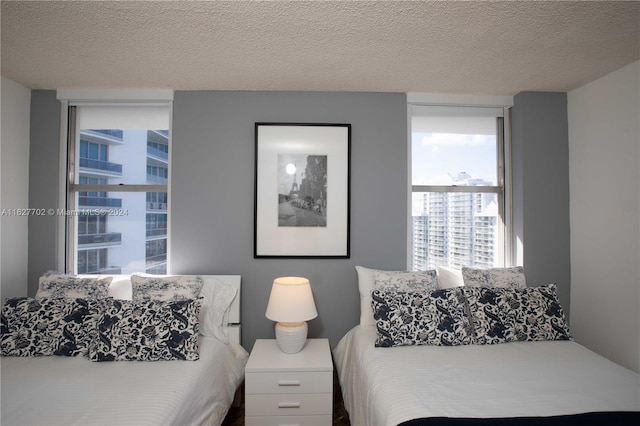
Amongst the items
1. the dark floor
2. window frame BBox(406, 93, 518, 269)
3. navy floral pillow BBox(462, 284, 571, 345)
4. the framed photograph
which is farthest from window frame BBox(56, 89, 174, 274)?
navy floral pillow BBox(462, 284, 571, 345)

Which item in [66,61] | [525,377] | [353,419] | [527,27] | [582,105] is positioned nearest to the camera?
[525,377]

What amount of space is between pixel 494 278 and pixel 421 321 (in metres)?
0.77

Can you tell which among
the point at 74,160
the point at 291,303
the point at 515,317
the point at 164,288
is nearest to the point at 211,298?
the point at 164,288

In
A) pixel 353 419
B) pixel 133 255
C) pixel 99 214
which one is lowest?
pixel 353 419

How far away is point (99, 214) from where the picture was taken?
2.63m

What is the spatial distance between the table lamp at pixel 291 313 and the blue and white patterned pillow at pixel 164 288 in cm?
59

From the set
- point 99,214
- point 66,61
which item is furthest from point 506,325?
point 66,61

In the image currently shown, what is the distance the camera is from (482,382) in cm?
153

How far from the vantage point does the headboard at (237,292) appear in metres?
2.32

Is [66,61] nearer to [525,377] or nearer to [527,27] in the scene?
[527,27]

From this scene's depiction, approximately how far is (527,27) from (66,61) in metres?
2.89

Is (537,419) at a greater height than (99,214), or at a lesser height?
lesser

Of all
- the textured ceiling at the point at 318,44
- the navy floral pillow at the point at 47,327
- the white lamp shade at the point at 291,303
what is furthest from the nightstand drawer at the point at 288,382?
the textured ceiling at the point at 318,44

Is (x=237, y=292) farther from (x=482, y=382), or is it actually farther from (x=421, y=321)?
(x=482, y=382)
